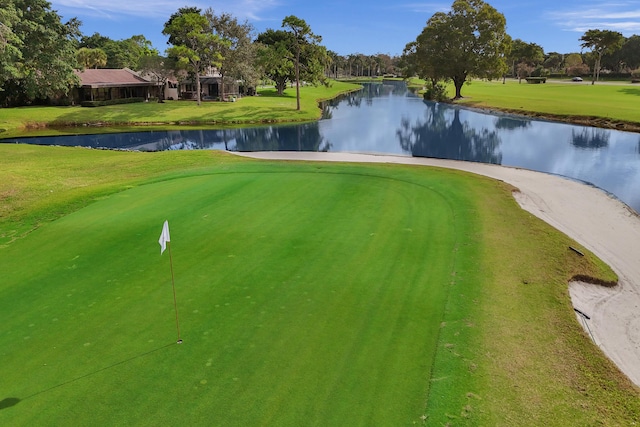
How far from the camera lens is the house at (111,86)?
199 feet

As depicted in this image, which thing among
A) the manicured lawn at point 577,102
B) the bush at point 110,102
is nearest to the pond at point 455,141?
the manicured lawn at point 577,102

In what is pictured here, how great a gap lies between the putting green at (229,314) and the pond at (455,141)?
14.7 meters

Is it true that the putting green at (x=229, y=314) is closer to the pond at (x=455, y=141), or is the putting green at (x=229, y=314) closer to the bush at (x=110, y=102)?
the pond at (x=455, y=141)

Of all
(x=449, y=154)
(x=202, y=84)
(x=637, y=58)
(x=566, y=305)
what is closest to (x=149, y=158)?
(x=449, y=154)

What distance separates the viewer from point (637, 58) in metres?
120

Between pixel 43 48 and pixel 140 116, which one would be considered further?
pixel 140 116

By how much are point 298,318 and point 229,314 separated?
4.44ft

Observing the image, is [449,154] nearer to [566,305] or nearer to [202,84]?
[566,305]

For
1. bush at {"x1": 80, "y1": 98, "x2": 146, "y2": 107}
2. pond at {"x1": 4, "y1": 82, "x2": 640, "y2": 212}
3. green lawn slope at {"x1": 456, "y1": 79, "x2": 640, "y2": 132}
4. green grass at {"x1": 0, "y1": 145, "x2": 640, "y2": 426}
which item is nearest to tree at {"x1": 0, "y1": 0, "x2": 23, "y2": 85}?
pond at {"x1": 4, "y1": 82, "x2": 640, "y2": 212}

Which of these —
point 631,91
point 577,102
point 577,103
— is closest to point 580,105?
point 577,103

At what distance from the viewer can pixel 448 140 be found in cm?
3922

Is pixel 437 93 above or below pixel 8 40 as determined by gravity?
below

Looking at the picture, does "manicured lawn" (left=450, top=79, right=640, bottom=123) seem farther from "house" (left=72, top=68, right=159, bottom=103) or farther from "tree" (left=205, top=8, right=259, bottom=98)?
"house" (left=72, top=68, right=159, bottom=103)

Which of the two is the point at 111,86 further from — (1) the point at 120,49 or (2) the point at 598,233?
(2) the point at 598,233
